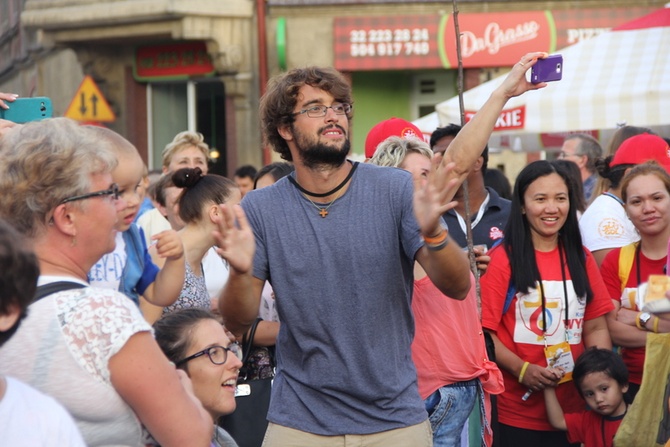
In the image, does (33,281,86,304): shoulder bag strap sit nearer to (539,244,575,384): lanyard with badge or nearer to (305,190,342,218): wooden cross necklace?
(305,190,342,218): wooden cross necklace

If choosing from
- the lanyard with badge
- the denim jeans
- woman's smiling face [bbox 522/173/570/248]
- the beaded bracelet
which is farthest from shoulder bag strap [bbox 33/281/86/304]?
woman's smiling face [bbox 522/173/570/248]

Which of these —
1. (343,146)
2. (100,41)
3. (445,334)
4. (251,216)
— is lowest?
(445,334)

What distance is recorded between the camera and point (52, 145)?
288 centimetres

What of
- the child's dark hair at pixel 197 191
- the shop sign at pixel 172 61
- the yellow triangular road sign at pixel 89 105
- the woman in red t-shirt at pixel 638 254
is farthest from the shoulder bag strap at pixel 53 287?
the shop sign at pixel 172 61

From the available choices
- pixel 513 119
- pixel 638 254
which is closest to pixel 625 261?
pixel 638 254

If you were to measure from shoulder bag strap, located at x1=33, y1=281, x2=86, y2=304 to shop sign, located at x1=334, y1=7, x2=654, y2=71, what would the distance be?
47.6ft

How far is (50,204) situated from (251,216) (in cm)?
130

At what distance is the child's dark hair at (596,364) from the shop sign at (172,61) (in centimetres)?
1309

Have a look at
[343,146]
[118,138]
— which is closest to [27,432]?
[118,138]

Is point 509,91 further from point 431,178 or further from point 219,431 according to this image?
point 219,431

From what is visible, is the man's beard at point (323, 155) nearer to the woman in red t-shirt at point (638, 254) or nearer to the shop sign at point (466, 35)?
the woman in red t-shirt at point (638, 254)

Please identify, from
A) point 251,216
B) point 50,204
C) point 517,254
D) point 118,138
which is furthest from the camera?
point 517,254

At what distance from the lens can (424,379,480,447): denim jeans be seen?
471 cm

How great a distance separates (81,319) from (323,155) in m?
1.55
